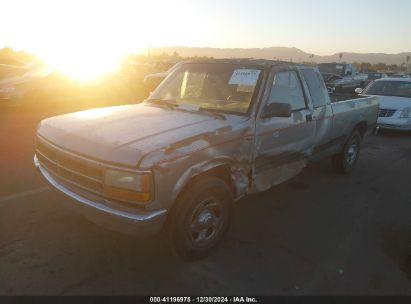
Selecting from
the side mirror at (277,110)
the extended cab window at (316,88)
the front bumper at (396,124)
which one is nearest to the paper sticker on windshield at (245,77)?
the side mirror at (277,110)

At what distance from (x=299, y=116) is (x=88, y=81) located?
32.3 ft

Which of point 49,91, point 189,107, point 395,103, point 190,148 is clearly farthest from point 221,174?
point 49,91

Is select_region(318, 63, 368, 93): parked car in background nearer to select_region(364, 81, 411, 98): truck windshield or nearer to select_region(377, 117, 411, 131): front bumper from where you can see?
select_region(364, 81, 411, 98): truck windshield

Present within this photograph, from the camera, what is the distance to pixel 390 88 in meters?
11.3

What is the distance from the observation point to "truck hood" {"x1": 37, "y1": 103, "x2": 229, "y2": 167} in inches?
120

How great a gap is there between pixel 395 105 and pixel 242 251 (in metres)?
8.36

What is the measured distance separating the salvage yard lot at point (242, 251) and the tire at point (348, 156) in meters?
0.88

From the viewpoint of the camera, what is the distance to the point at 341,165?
639 centimetres

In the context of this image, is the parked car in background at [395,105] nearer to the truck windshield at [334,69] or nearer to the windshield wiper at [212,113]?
the windshield wiper at [212,113]

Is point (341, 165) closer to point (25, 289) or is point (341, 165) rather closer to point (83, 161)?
point (83, 161)

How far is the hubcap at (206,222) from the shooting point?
3.47 meters

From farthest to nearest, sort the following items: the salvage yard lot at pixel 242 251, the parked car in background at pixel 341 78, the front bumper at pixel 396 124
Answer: the parked car in background at pixel 341 78 < the front bumper at pixel 396 124 < the salvage yard lot at pixel 242 251

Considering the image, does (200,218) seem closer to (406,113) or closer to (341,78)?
(406,113)

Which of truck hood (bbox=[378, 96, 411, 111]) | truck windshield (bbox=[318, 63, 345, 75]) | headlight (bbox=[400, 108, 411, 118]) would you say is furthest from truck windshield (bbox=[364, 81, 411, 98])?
truck windshield (bbox=[318, 63, 345, 75])
